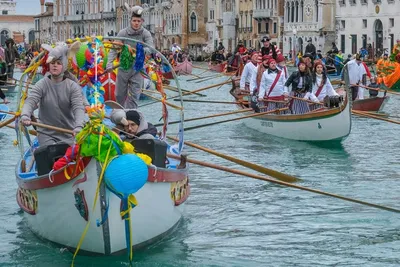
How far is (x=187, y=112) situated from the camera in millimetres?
23141

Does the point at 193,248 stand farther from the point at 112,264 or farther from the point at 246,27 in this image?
the point at 246,27

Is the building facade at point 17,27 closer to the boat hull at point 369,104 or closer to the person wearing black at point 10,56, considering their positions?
the person wearing black at point 10,56

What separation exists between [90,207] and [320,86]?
804cm

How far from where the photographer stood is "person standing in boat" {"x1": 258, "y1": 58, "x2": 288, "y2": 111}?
1600 cm

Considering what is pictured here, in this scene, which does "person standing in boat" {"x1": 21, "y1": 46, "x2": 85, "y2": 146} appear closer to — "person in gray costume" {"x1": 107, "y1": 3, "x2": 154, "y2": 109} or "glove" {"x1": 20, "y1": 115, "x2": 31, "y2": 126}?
"glove" {"x1": 20, "y1": 115, "x2": 31, "y2": 126}

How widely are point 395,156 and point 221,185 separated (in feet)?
11.8

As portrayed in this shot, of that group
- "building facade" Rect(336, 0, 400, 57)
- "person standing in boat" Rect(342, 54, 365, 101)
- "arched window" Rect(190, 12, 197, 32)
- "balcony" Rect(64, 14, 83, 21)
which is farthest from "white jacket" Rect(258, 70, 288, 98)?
"balcony" Rect(64, 14, 83, 21)

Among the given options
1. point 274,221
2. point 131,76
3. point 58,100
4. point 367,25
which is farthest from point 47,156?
point 367,25

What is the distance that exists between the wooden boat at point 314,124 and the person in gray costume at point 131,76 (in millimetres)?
4143

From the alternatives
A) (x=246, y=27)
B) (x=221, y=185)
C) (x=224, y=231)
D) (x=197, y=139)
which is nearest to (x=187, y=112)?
(x=197, y=139)

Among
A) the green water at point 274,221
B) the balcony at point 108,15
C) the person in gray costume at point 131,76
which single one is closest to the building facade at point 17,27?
the balcony at point 108,15

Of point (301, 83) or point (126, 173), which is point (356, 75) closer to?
point (301, 83)

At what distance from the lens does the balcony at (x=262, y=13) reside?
6525 cm

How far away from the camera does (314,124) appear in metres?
15.5
